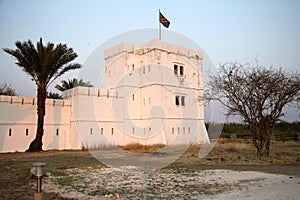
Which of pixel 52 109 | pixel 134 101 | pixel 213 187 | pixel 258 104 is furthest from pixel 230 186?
pixel 134 101

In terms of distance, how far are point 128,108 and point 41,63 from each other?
9.56m


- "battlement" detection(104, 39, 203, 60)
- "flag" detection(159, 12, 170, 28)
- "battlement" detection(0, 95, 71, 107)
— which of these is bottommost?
"battlement" detection(0, 95, 71, 107)

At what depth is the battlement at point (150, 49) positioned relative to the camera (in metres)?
27.2

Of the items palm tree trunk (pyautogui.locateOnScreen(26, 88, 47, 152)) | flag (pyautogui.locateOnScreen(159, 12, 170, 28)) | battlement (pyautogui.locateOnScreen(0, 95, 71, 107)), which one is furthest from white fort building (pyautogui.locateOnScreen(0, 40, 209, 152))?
flag (pyautogui.locateOnScreen(159, 12, 170, 28))

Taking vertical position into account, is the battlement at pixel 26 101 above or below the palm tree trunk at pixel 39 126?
above

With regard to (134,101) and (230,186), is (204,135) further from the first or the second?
(230,186)

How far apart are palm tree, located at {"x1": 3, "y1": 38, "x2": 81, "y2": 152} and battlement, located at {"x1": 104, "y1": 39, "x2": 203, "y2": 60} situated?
7845mm

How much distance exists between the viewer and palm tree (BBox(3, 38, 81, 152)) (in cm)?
1952

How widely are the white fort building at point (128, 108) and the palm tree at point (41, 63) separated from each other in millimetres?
1833

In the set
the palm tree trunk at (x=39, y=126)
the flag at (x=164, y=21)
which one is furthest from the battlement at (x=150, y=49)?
the palm tree trunk at (x=39, y=126)

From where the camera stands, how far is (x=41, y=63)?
19.9 meters

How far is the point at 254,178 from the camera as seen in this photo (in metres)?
8.16

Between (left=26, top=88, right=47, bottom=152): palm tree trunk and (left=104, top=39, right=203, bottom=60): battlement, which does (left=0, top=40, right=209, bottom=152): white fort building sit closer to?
(left=104, top=39, right=203, bottom=60): battlement

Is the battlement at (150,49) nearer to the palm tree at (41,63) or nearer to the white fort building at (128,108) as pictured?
the white fort building at (128,108)
